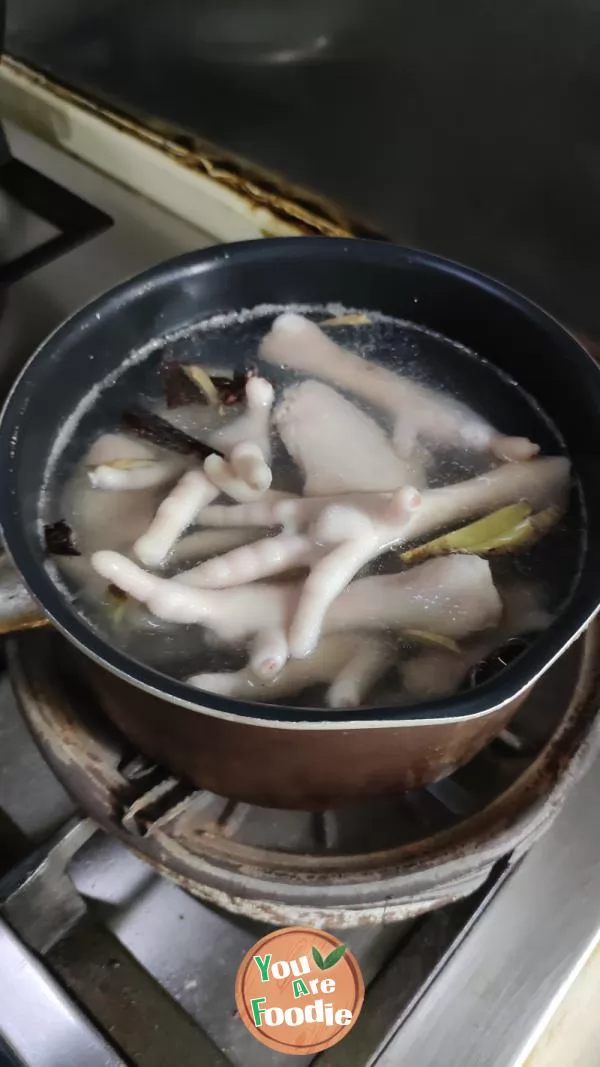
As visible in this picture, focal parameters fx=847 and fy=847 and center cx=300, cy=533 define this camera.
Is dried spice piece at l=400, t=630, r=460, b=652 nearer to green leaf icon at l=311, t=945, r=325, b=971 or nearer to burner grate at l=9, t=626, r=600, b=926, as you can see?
burner grate at l=9, t=626, r=600, b=926

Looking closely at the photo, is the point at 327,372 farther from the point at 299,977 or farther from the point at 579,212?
the point at 299,977

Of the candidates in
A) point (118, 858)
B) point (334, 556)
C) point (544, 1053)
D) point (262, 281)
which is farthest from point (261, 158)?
point (544, 1053)

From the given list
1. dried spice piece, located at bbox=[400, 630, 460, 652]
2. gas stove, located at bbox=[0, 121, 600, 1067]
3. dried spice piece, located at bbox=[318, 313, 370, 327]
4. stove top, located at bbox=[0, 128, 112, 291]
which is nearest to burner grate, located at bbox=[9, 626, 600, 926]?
gas stove, located at bbox=[0, 121, 600, 1067]

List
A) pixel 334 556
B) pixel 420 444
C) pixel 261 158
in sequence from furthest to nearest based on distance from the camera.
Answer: pixel 261 158
pixel 420 444
pixel 334 556

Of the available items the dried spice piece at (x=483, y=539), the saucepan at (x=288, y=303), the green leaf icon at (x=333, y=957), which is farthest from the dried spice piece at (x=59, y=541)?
the green leaf icon at (x=333, y=957)

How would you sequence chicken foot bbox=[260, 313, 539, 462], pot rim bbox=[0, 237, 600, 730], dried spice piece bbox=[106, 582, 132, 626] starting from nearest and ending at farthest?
pot rim bbox=[0, 237, 600, 730], dried spice piece bbox=[106, 582, 132, 626], chicken foot bbox=[260, 313, 539, 462]
